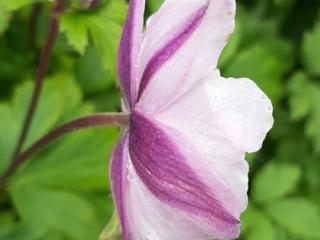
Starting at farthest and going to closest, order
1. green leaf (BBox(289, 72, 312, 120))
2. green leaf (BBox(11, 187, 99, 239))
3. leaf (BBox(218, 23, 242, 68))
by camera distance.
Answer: green leaf (BBox(289, 72, 312, 120))
leaf (BBox(218, 23, 242, 68))
green leaf (BBox(11, 187, 99, 239))

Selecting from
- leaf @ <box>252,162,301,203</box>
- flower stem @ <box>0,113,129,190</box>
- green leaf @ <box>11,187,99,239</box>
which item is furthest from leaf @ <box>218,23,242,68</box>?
flower stem @ <box>0,113,129,190</box>

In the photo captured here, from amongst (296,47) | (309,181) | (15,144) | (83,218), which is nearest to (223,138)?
(83,218)

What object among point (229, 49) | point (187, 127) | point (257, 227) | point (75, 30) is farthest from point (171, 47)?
point (229, 49)

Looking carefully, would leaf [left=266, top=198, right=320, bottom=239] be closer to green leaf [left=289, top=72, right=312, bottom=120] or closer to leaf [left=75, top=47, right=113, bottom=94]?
green leaf [left=289, top=72, right=312, bottom=120]

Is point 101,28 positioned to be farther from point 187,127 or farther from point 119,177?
point 187,127

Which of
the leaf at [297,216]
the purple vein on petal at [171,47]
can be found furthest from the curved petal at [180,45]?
the leaf at [297,216]

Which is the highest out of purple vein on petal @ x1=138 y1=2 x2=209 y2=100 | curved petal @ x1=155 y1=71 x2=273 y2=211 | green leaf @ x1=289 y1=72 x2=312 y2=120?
purple vein on petal @ x1=138 y1=2 x2=209 y2=100
